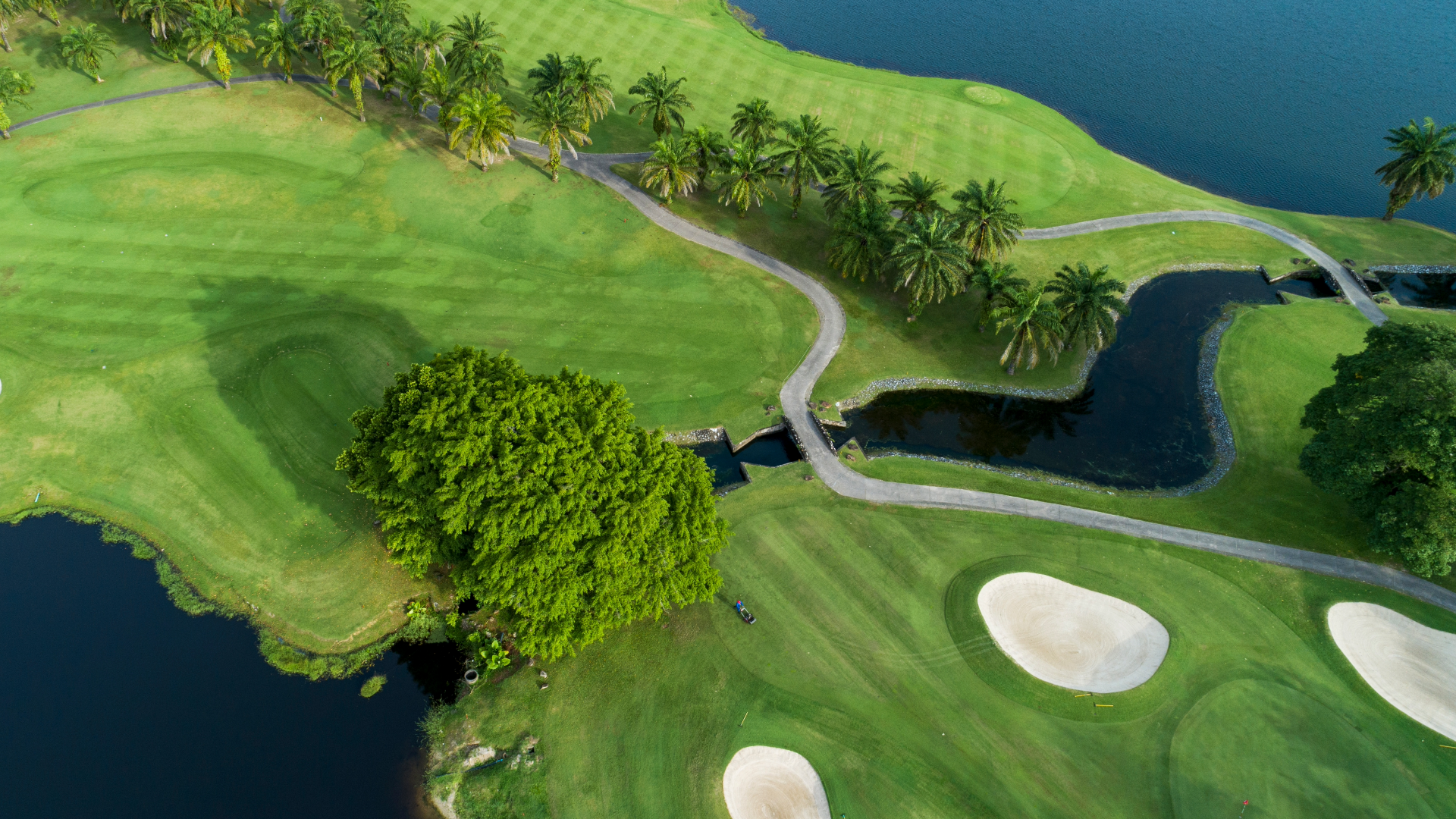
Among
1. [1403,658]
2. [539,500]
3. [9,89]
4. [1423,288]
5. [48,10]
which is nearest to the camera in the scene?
[539,500]

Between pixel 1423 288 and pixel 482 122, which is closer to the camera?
pixel 482 122

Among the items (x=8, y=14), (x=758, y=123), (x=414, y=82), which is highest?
(x=758, y=123)

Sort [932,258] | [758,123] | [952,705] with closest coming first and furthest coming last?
[952,705], [932,258], [758,123]

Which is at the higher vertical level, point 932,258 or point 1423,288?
point 1423,288

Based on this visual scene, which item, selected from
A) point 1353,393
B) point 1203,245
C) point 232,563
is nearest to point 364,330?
point 232,563

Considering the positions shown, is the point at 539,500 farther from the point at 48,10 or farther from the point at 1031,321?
the point at 48,10

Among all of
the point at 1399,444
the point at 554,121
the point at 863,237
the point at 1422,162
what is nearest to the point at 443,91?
the point at 554,121

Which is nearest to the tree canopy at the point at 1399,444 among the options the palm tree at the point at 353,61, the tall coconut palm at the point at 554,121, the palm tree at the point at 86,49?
the tall coconut palm at the point at 554,121
